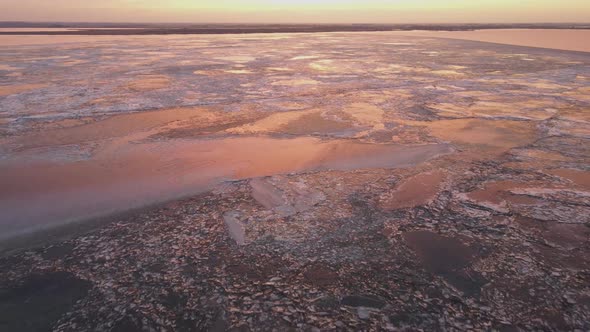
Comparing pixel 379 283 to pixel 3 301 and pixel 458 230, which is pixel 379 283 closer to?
pixel 458 230

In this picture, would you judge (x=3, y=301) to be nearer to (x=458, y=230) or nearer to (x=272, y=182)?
(x=272, y=182)

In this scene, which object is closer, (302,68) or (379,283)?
(379,283)

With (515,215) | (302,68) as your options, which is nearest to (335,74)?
(302,68)

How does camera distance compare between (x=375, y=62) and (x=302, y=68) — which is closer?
(x=302, y=68)

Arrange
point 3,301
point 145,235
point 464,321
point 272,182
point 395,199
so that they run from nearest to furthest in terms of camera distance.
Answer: point 464,321, point 3,301, point 145,235, point 395,199, point 272,182

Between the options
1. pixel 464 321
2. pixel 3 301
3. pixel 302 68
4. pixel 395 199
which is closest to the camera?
pixel 464 321

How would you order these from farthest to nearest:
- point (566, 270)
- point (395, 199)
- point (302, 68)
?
point (302, 68), point (395, 199), point (566, 270)

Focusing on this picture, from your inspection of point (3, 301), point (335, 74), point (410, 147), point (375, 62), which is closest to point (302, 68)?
point (335, 74)

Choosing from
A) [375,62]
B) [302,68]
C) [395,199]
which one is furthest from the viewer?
[375,62]
